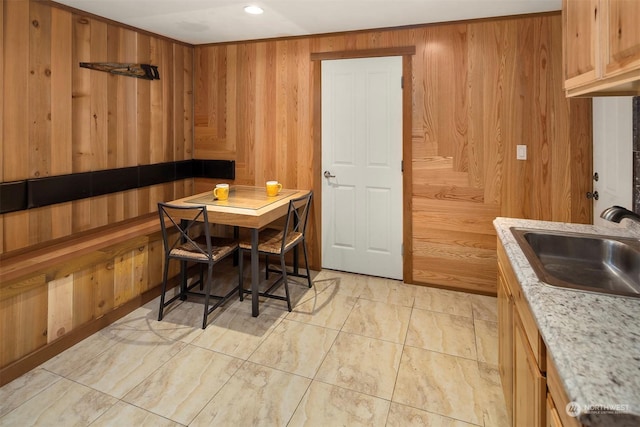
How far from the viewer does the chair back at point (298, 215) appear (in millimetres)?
2926

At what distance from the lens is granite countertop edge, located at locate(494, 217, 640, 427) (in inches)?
27.5

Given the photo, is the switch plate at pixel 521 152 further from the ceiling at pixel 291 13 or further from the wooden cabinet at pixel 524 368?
the wooden cabinet at pixel 524 368

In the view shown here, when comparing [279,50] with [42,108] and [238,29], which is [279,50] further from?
[42,108]

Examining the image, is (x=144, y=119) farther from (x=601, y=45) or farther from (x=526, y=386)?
(x=526, y=386)

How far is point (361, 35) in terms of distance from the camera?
3.37 metres

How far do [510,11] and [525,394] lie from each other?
2811 millimetres

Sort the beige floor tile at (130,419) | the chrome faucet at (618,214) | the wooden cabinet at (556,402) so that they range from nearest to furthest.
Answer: the wooden cabinet at (556,402)
the chrome faucet at (618,214)
the beige floor tile at (130,419)

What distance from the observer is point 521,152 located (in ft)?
9.89

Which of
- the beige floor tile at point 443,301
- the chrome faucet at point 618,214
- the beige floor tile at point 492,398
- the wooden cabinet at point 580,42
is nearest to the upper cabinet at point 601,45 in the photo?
the wooden cabinet at point 580,42

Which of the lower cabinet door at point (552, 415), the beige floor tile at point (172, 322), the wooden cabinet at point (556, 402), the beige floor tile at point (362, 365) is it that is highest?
the wooden cabinet at point (556, 402)

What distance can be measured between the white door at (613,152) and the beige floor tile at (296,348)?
1988 mm

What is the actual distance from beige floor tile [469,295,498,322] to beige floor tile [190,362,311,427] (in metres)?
1.54

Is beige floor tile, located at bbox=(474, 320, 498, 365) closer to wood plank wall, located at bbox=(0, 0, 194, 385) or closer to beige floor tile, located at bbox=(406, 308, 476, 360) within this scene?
beige floor tile, located at bbox=(406, 308, 476, 360)

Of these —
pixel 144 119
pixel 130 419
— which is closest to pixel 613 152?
pixel 130 419
